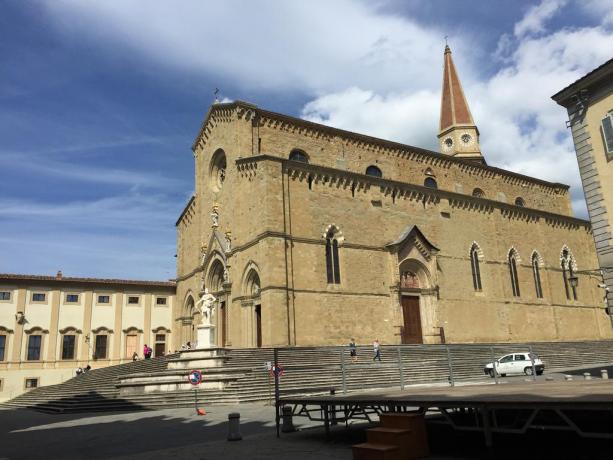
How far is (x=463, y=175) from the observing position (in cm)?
3819

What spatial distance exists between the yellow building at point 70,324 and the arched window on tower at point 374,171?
1636cm

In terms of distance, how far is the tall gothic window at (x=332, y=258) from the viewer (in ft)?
91.7

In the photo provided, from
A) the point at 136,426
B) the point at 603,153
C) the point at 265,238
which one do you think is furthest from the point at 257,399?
the point at 603,153

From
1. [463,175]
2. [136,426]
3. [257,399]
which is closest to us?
[136,426]

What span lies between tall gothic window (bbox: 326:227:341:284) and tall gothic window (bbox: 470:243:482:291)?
1039cm

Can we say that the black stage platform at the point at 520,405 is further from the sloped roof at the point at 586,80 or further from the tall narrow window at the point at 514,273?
the tall narrow window at the point at 514,273

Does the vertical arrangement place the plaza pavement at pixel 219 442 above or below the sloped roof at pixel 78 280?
below

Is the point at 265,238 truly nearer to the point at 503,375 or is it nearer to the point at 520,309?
the point at 503,375

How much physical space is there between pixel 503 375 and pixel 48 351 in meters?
27.2

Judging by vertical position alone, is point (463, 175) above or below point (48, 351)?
above

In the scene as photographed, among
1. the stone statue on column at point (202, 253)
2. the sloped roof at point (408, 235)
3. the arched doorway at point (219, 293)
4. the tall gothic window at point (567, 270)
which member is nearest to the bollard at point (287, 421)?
the arched doorway at point (219, 293)

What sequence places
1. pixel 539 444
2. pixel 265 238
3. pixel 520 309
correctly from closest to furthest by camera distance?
pixel 539 444 < pixel 265 238 < pixel 520 309

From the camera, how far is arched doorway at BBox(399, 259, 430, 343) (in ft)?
97.9

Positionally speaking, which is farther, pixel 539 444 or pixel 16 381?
pixel 16 381
